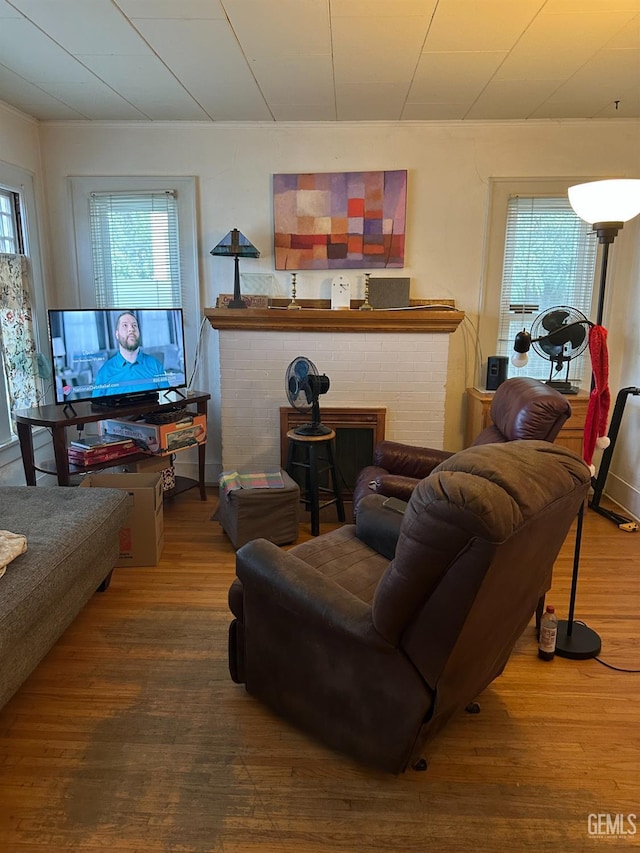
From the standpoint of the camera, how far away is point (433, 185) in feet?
12.3

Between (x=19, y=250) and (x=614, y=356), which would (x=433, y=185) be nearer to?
(x=614, y=356)

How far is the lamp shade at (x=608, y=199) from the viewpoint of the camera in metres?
2.01

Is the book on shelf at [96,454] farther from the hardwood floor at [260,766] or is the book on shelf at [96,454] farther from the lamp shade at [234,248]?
the lamp shade at [234,248]

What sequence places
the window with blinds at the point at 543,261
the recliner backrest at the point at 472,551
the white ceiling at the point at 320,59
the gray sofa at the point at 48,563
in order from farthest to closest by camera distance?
1. the window with blinds at the point at 543,261
2. the white ceiling at the point at 320,59
3. the gray sofa at the point at 48,563
4. the recliner backrest at the point at 472,551

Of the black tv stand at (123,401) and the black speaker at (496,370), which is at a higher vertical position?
the black speaker at (496,370)

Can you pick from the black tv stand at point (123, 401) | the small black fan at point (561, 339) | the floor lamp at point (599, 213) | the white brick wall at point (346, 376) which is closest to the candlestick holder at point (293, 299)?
the white brick wall at point (346, 376)

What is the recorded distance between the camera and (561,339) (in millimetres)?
3576

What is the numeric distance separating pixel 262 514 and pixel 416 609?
1.74 m

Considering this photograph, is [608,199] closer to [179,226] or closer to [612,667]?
[612,667]

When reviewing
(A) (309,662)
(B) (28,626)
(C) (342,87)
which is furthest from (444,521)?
(C) (342,87)

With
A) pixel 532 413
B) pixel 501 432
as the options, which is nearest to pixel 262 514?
pixel 501 432

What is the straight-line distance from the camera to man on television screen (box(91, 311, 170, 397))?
11.3 ft

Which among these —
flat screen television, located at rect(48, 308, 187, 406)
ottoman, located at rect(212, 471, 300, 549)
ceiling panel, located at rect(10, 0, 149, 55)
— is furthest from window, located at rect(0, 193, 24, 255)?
ottoman, located at rect(212, 471, 300, 549)

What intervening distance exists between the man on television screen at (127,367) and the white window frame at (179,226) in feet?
1.69
